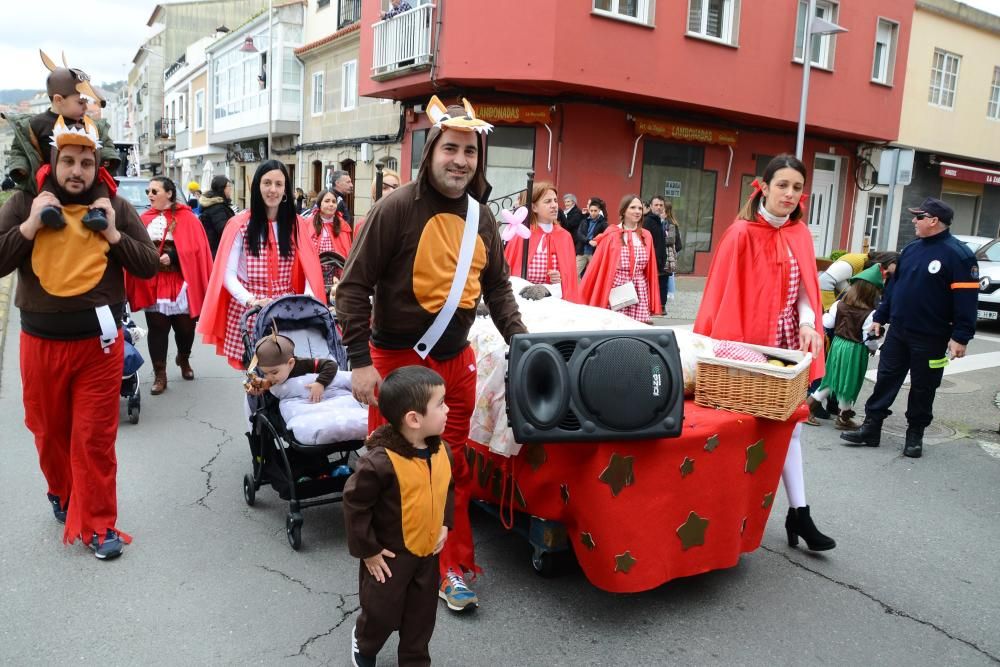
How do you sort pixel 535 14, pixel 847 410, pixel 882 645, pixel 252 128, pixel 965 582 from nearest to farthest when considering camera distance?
pixel 882 645 → pixel 965 582 → pixel 847 410 → pixel 535 14 → pixel 252 128

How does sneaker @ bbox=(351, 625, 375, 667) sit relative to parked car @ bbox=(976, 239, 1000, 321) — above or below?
below

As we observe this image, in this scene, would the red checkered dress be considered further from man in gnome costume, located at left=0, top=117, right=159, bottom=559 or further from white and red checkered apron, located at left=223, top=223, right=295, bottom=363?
man in gnome costume, located at left=0, top=117, right=159, bottom=559

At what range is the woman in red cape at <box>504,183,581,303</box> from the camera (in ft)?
24.0

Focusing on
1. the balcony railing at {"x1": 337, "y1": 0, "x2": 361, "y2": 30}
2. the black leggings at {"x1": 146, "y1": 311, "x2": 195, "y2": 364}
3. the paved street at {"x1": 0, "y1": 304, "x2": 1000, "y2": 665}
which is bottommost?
the paved street at {"x1": 0, "y1": 304, "x2": 1000, "y2": 665}

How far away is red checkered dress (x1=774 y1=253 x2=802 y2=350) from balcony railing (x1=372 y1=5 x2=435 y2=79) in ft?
44.0

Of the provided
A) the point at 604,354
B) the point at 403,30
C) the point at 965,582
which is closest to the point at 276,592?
the point at 604,354

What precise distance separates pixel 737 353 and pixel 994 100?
1046 inches

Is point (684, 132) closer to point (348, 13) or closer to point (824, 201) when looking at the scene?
point (824, 201)

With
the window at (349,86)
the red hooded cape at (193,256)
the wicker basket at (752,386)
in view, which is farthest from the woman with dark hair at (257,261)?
the window at (349,86)

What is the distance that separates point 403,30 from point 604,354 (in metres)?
15.9

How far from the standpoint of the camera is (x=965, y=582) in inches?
156

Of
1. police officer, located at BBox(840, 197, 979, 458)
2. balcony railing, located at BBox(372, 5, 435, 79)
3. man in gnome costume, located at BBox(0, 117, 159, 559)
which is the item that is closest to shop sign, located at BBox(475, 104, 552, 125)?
balcony railing, located at BBox(372, 5, 435, 79)

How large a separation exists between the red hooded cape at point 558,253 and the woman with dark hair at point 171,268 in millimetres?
2711

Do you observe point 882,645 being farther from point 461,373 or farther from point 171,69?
point 171,69
